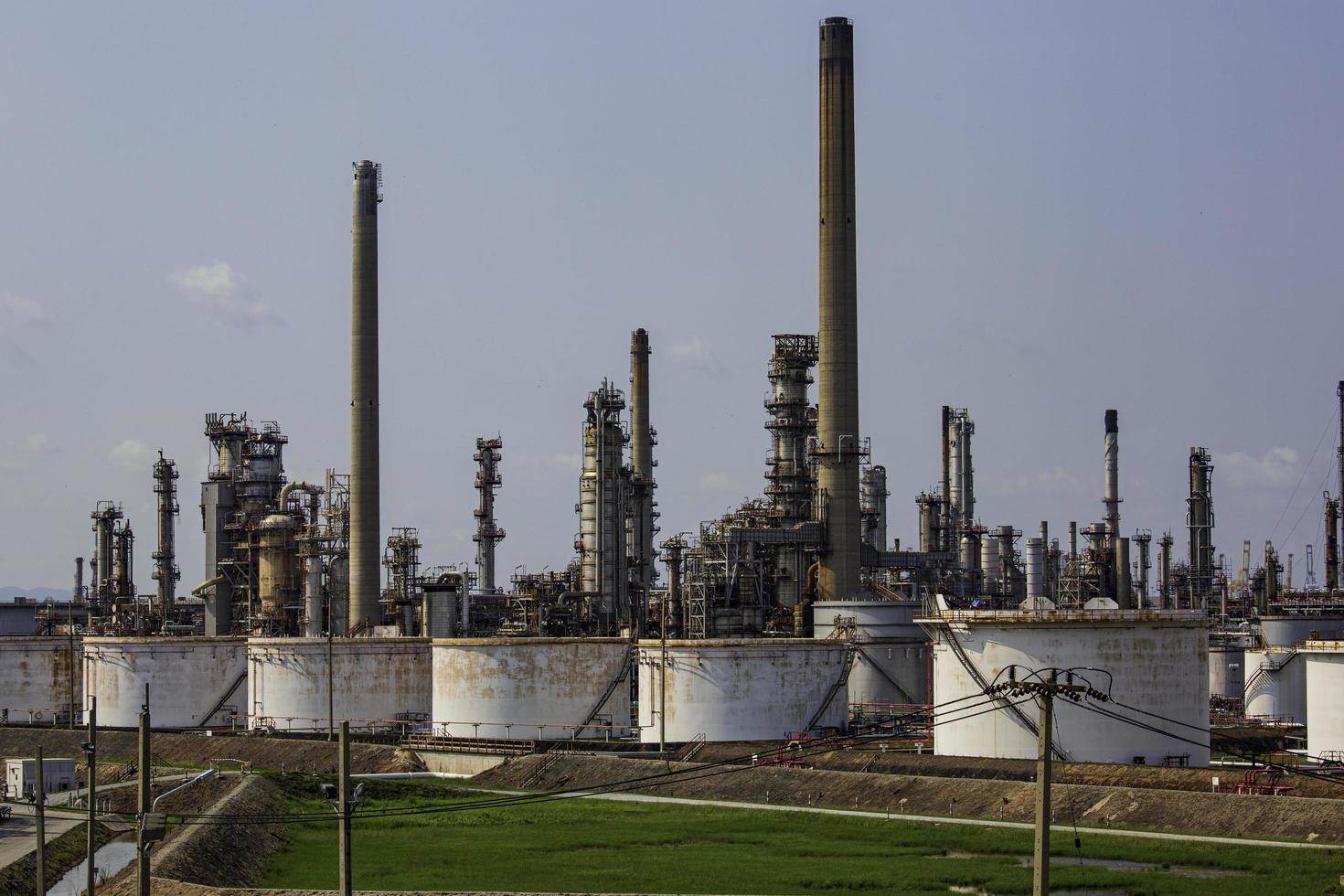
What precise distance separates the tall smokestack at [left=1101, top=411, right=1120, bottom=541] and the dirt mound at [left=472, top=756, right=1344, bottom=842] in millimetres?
42539

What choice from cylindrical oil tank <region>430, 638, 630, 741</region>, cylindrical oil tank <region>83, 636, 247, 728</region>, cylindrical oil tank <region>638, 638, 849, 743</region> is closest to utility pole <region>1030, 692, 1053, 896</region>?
cylindrical oil tank <region>638, 638, 849, 743</region>

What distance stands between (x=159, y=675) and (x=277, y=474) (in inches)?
429

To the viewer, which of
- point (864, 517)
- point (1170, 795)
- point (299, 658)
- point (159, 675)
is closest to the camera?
point (1170, 795)

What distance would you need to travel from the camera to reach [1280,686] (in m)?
82.6

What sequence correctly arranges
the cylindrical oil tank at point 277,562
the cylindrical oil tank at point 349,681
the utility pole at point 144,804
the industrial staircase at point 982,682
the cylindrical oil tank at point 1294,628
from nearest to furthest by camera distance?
the utility pole at point 144,804 → the industrial staircase at point 982,682 → the cylindrical oil tank at point 349,681 → the cylindrical oil tank at point 1294,628 → the cylindrical oil tank at point 277,562

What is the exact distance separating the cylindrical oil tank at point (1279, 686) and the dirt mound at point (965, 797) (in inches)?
1230

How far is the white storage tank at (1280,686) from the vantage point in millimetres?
82125

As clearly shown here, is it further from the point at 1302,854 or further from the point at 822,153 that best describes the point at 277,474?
the point at 1302,854

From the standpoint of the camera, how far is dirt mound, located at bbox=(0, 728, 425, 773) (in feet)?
231

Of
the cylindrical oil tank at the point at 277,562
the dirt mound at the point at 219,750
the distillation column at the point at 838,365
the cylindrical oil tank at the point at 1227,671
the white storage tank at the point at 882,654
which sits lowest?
the dirt mound at the point at 219,750

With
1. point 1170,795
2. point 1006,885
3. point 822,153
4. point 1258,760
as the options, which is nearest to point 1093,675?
point 1170,795

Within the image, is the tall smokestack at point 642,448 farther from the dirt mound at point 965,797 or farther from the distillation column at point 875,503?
the dirt mound at point 965,797

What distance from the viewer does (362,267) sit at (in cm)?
8556

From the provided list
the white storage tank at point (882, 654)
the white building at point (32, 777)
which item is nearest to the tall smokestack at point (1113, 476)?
the white storage tank at point (882, 654)
